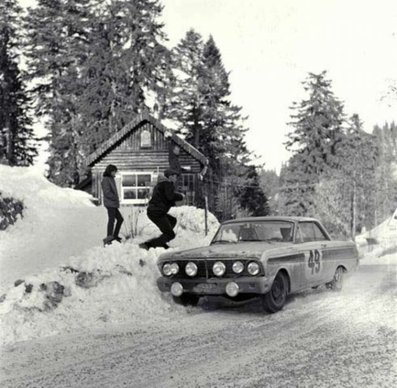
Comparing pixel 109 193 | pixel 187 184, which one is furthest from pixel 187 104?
pixel 109 193

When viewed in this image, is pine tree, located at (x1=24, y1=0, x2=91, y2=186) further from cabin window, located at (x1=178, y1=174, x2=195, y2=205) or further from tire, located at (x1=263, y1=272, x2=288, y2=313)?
tire, located at (x1=263, y1=272, x2=288, y2=313)

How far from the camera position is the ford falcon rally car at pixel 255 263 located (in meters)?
7.36

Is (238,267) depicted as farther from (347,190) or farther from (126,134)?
(347,190)

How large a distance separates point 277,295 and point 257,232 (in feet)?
4.32

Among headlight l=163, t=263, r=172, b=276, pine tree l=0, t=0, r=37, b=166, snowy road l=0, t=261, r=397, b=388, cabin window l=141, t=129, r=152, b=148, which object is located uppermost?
pine tree l=0, t=0, r=37, b=166

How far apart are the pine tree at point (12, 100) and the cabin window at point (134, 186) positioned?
11.0 m

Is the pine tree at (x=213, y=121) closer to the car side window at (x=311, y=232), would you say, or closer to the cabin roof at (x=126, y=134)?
the cabin roof at (x=126, y=134)

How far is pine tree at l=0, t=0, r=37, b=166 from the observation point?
38000 millimetres

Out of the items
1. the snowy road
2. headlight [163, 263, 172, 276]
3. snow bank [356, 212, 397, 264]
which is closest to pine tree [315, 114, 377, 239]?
snow bank [356, 212, 397, 264]

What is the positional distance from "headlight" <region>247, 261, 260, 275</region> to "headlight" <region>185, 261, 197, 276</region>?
786 millimetres

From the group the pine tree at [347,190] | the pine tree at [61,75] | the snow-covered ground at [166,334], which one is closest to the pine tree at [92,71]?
the pine tree at [61,75]

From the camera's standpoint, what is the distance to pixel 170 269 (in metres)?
7.90

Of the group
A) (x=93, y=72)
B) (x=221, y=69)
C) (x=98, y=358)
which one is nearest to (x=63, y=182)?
(x=93, y=72)

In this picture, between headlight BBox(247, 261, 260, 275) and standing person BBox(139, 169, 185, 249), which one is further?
standing person BBox(139, 169, 185, 249)
